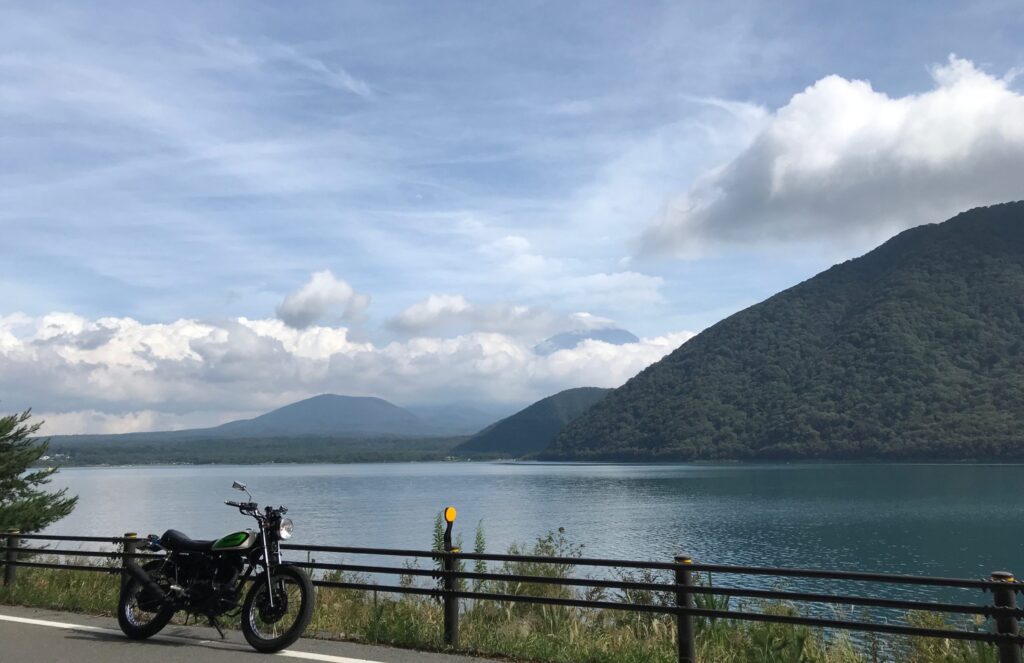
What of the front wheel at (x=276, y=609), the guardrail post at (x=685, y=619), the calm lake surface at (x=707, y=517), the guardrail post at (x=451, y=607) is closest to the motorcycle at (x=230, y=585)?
the front wheel at (x=276, y=609)

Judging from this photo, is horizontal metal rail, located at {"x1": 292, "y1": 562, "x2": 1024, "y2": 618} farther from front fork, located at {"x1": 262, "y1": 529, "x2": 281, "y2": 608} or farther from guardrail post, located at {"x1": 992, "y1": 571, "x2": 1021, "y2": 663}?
front fork, located at {"x1": 262, "y1": 529, "x2": 281, "y2": 608}

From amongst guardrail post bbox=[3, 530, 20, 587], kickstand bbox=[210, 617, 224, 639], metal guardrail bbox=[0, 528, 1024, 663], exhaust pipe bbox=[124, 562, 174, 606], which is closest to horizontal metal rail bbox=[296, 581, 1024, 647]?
metal guardrail bbox=[0, 528, 1024, 663]

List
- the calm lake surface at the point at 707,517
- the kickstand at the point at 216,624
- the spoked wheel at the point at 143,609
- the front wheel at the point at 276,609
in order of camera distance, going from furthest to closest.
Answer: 1. the calm lake surface at the point at 707,517
2. the spoked wheel at the point at 143,609
3. the kickstand at the point at 216,624
4. the front wheel at the point at 276,609

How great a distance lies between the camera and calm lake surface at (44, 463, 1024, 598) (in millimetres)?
44250

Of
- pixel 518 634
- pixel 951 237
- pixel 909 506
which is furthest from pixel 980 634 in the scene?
pixel 951 237

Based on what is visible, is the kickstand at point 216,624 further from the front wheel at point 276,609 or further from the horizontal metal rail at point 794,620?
the horizontal metal rail at point 794,620

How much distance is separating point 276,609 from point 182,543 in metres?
1.54

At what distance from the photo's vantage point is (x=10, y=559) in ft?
42.7

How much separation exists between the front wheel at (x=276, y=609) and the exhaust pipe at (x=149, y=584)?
1.22 meters

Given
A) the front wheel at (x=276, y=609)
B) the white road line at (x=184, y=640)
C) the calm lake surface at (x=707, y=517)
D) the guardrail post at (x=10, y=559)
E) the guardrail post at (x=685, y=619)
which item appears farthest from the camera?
the calm lake surface at (x=707, y=517)

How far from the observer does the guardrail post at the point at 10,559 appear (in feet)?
42.5

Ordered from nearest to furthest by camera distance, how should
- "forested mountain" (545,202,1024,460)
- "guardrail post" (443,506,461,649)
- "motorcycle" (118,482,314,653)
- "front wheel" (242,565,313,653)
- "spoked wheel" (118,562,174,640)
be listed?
"front wheel" (242,565,313,653) → "motorcycle" (118,482,314,653) → "guardrail post" (443,506,461,649) → "spoked wheel" (118,562,174,640) → "forested mountain" (545,202,1024,460)

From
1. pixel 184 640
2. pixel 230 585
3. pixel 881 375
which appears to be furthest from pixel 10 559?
pixel 881 375

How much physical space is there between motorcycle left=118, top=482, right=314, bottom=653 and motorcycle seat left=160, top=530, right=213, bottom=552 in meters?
0.01
